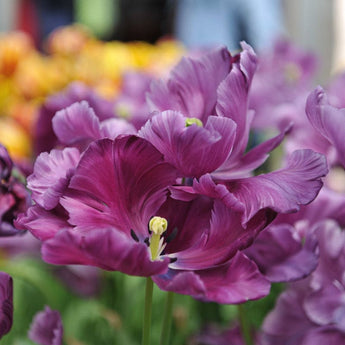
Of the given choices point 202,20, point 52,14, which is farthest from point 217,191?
point 52,14

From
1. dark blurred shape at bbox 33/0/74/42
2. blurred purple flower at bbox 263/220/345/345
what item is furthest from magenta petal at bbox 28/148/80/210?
dark blurred shape at bbox 33/0/74/42

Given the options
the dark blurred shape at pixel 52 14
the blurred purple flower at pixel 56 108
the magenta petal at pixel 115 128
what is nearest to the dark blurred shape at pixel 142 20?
the dark blurred shape at pixel 52 14

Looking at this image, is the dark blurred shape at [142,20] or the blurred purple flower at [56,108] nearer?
the blurred purple flower at [56,108]

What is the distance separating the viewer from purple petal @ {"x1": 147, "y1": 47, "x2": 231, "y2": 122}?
0.81ft

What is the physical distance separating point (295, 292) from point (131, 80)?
0.98ft

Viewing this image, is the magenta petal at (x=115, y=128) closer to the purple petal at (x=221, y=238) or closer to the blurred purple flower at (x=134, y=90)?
the purple petal at (x=221, y=238)

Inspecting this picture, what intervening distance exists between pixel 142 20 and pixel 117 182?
2.23m

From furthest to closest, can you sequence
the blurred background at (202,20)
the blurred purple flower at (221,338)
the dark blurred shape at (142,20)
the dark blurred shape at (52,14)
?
the dark blurred shape at (142,20)
the dark blurred shape at (52,14)
the blurred background at (202,20)
the blurred purple flower at (221,338)

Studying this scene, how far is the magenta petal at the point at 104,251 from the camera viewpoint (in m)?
0.18

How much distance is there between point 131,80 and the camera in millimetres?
536

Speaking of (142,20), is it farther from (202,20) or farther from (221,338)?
(221,338)

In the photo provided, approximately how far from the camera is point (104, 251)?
0.18 metres

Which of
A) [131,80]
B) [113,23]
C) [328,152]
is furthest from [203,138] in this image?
[113,23]

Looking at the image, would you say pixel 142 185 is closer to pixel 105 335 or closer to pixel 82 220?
pixel 82 220
